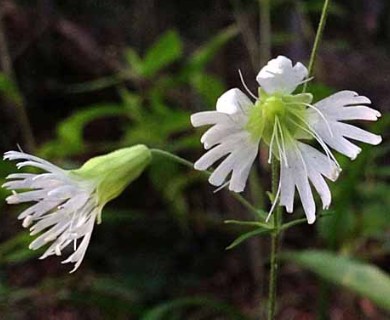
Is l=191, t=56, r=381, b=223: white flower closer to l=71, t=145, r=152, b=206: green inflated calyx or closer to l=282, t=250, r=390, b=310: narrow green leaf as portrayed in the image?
l=71, t=145, r=152, b=206: green inflated calyx

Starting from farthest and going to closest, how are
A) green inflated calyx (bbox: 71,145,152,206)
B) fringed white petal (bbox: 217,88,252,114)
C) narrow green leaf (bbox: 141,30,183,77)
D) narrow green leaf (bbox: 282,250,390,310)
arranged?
narrow green leaf (bbox: 141,30,183,77), narrow green leaf (bbox: 282,250,390,310), green inflated calyx (bbox: 71,145,152,206), fringed white petal (bbox: 217,88,252,114)

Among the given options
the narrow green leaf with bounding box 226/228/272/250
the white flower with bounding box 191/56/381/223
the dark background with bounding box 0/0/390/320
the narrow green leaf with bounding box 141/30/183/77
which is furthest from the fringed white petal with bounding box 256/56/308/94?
the narrow green leaf with bounding box 141/30/183/77

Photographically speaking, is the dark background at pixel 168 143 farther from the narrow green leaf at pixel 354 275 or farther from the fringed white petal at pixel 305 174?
the fringed white petal at pixel 305 174

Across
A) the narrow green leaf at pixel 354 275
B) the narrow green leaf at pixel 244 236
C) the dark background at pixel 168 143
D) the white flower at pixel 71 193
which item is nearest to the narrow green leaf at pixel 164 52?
the dark background at pixel 168 143

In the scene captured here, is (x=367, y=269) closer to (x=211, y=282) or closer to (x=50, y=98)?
(x=211, y=282)

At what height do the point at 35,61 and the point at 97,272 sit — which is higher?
the point at 35,61

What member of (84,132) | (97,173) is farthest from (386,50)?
(97,173)

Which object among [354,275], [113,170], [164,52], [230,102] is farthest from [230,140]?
[164,52]

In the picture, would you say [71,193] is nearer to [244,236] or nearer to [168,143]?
[244,236]
